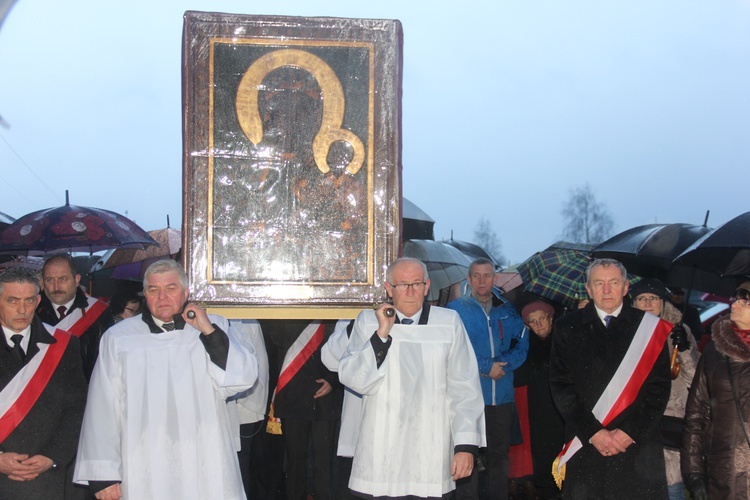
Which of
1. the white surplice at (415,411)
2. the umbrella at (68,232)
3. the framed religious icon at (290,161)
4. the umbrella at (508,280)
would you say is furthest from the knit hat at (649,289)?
the umbrella at (508,280)

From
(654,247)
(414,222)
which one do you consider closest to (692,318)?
(654,247)

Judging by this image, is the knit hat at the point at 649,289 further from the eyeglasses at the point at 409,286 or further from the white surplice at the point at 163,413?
the white surplice at the point at 163,413

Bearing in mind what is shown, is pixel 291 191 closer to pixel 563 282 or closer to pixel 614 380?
pixel 614 380

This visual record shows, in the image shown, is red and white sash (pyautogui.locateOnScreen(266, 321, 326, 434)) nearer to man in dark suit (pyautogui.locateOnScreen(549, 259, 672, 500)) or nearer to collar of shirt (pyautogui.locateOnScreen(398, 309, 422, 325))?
collar of shirt (pyautogui.locateOnScreen(398, 309, 422, 325))

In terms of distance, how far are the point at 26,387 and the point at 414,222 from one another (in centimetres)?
751

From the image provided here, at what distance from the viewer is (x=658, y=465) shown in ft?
19.0

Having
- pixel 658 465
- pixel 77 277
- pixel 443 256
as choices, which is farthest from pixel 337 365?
pixel 443 256

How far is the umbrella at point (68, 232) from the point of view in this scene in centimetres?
851

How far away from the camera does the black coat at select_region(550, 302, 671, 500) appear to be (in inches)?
226

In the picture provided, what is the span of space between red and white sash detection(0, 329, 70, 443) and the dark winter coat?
3908 mm

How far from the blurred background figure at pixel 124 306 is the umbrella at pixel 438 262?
14.9 feet

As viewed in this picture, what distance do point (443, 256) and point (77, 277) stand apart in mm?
6023

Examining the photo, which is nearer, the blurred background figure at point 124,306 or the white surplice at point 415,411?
the white surplice at point 415,411

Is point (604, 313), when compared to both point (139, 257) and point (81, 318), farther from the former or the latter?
point (139, 257)
